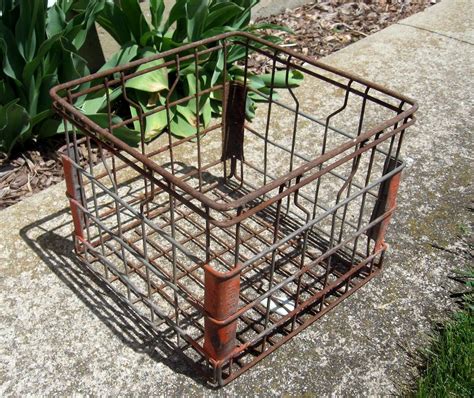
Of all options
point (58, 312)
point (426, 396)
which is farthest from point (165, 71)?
point (426, 396)

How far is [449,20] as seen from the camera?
186 inches

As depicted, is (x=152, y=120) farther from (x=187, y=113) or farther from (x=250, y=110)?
(x=250, y=110)

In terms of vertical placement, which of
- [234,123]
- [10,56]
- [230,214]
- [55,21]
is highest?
[55,21]

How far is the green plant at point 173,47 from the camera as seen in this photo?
3123 millimetres

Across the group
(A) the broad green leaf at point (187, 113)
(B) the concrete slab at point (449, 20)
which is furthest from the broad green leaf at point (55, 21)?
(B) the concrete slab at point (449, 20)

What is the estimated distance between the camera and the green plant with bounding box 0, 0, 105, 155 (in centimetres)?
279

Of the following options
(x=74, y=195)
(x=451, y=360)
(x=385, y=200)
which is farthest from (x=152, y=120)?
(x=451, y=360)

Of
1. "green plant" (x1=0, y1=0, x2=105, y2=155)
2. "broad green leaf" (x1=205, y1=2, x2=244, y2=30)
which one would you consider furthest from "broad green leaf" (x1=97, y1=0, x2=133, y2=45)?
"broad green leaf" (x1=205, y1=2, x2=244, y2=30)

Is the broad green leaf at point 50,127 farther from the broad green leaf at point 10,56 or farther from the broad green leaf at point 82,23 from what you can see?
the broad green leaf at point 82,23

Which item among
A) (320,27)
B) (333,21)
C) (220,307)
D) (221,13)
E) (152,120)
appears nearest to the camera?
(220,307)

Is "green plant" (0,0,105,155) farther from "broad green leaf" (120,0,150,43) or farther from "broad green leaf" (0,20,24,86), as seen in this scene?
"broad green leaf" (120,0,150,43)

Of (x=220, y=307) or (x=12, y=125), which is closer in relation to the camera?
(x=220, y=307)

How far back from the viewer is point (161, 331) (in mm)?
2166

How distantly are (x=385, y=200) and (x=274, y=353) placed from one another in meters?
0.67
